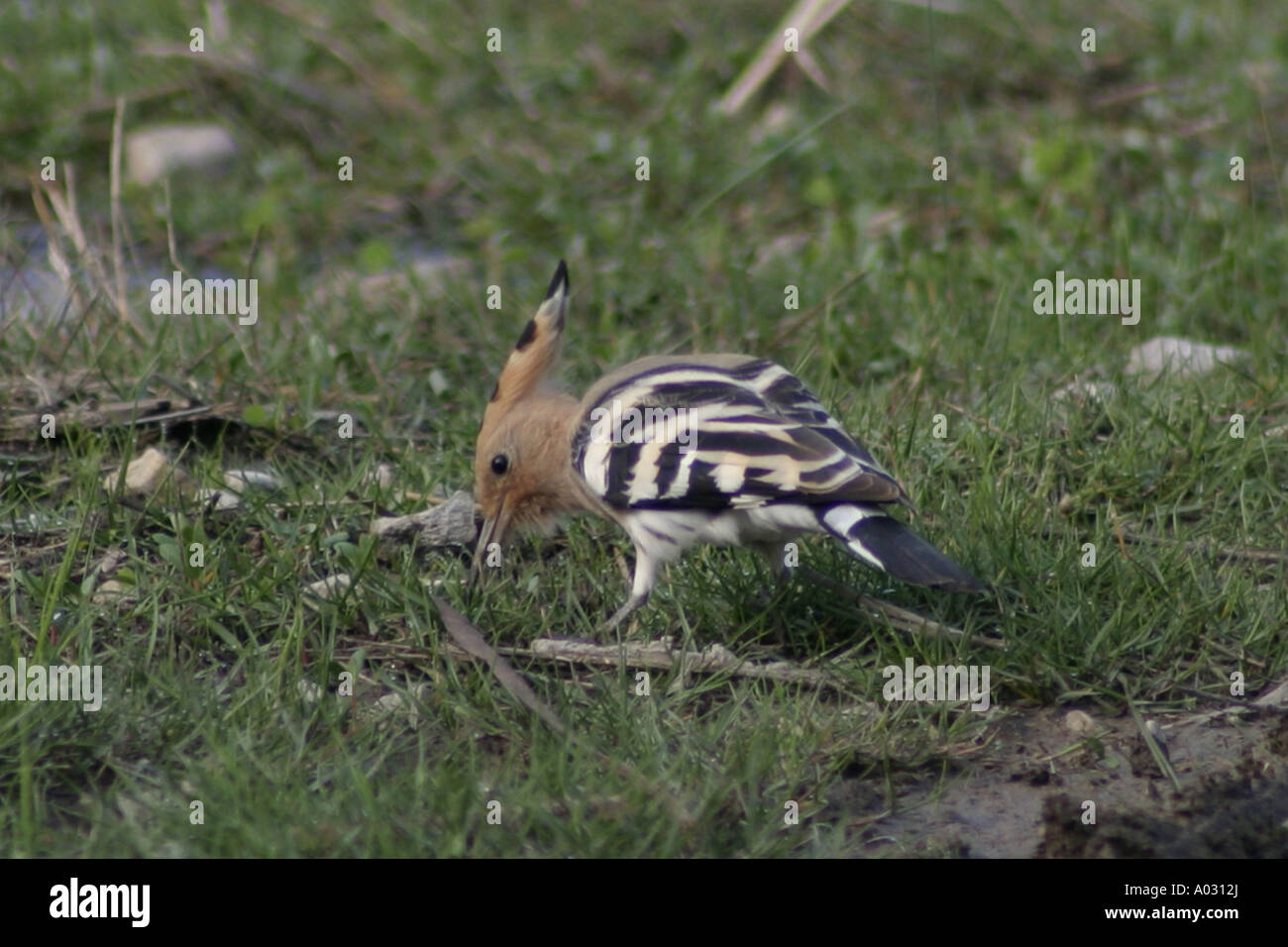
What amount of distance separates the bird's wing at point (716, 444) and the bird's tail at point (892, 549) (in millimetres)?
47

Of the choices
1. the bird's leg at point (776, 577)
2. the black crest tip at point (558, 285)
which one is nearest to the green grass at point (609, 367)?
the bird's leg at point (776, 577)

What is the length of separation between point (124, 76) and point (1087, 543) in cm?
474

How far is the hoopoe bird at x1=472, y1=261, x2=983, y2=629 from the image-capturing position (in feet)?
11.3

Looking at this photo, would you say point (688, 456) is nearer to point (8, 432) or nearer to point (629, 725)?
point (629, 725)

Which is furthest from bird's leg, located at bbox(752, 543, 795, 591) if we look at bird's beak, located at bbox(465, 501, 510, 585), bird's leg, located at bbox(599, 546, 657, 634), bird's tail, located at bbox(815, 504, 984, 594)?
bird's beak, located at bbox(465, 501, 510, 585)

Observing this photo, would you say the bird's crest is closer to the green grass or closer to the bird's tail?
the green grass

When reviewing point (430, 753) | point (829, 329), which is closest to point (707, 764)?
point (430, 753)

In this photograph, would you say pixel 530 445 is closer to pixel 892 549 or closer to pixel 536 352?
pixel 536 352

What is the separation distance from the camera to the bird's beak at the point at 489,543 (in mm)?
3986

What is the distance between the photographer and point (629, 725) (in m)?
3.36

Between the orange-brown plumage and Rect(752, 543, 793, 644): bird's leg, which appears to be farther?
the orange-brown plumage

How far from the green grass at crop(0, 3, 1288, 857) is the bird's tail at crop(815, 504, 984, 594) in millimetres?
354

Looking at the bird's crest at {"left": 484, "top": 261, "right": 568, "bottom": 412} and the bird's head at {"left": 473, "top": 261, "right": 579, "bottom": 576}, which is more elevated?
the bird's crest at {"left": 484, "top": 261, "right": 568, "bottom": 412}

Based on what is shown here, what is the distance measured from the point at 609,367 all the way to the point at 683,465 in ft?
5.23
